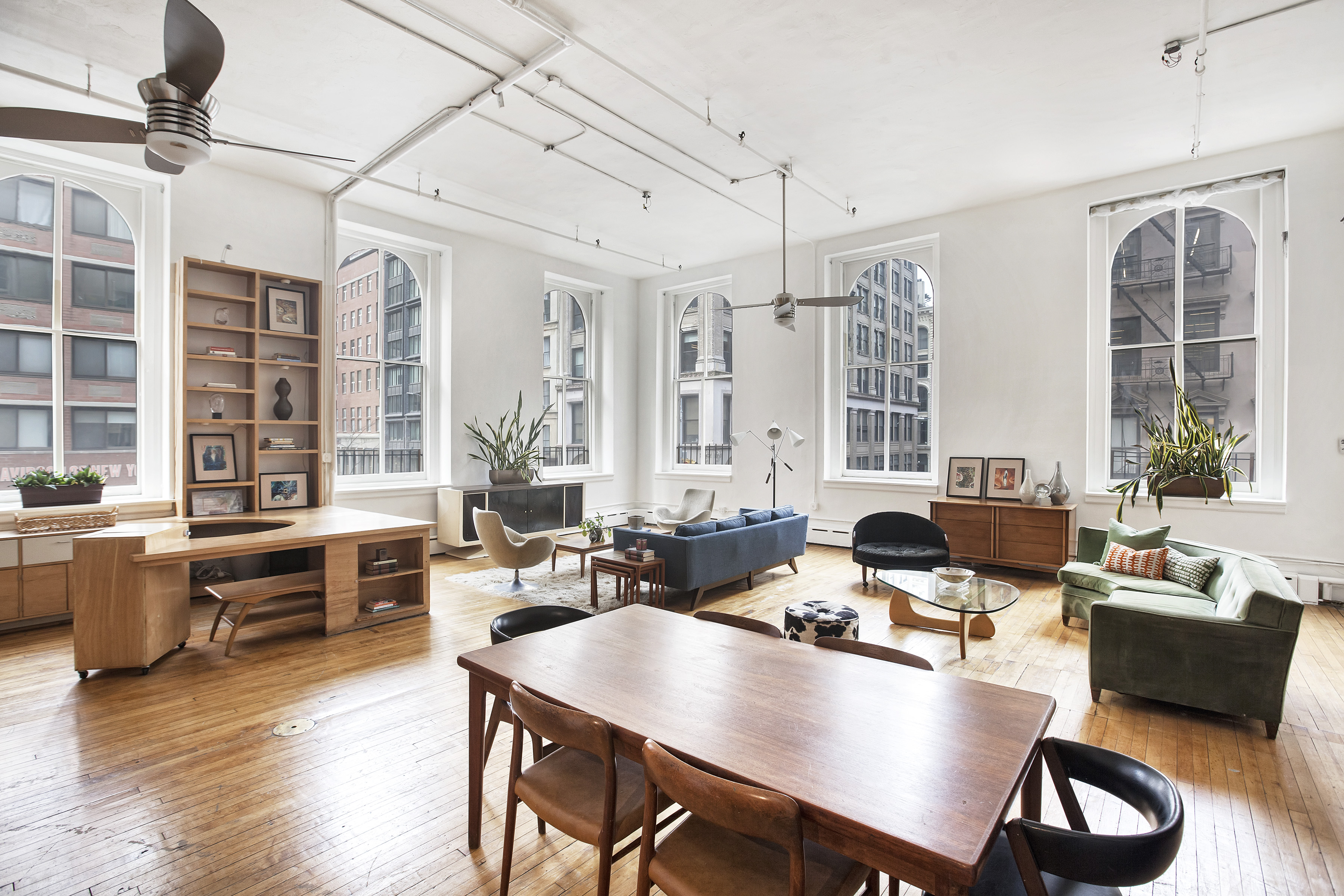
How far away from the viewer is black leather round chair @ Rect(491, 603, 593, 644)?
267 centimetres

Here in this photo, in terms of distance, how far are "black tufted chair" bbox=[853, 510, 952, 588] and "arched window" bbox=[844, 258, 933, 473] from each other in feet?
5.89

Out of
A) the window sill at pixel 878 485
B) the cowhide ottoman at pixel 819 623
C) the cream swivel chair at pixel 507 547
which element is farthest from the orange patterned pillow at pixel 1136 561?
the cream swivel chair at pixel 507 547

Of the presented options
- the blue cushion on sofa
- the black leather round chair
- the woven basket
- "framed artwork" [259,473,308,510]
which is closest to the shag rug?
the blue cushion on sofa

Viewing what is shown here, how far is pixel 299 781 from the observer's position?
2703 millimetres

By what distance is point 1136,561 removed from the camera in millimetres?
4676

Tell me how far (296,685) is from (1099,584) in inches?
213

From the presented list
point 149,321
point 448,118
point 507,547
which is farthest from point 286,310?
point 507,547

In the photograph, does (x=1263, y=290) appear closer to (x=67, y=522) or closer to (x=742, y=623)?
(x=742, y=623)

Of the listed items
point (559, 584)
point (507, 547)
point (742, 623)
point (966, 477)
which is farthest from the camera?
point (966, 477)

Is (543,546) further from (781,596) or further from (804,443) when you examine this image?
(804,443)

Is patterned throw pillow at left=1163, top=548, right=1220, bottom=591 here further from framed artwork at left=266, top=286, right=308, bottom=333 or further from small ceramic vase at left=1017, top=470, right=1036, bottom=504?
framed artwork at left=266, top=286, right=308, bottom=333

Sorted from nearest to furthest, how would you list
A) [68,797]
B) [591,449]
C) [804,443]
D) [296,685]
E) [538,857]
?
[538,857], [68,797], [296,685], [804,443], [591,449]

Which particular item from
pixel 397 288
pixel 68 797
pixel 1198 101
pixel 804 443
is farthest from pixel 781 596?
pixel 397 288

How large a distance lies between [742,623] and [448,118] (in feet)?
14.9
